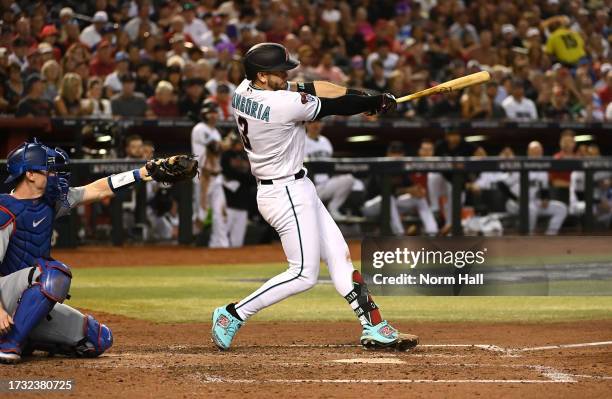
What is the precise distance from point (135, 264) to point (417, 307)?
465cm

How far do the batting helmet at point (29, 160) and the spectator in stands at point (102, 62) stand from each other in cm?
981

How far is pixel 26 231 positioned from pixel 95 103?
857 cm

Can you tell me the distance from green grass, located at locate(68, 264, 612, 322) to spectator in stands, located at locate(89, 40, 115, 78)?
470 cm

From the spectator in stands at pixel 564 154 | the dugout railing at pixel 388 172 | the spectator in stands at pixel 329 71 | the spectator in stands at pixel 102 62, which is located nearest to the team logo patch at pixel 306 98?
the dugout railing at pixel 388 172

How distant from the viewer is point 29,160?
6.29m

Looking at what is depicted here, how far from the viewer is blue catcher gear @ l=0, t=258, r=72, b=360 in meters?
6.16

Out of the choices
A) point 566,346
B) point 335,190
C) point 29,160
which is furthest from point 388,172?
point 29,160

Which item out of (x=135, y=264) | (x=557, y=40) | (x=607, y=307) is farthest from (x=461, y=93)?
Answer: (x=607, y=307)

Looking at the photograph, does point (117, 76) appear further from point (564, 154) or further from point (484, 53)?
point (484, 53)

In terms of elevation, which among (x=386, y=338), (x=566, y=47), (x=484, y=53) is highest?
(x=566, y=47)

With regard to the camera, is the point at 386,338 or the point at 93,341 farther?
the point at 386,338

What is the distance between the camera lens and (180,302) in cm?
995

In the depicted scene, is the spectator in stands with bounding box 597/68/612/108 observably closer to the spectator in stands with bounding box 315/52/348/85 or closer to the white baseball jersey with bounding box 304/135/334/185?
the spectator in stands with bounding box 315/52/348/85

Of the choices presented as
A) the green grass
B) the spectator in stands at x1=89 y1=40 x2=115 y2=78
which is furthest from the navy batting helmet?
the spectator in stands at x1=89 y1=40 x2=115 y2=78
